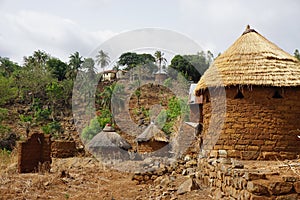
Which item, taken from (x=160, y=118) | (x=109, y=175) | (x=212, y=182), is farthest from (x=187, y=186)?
(x=160, y=118)

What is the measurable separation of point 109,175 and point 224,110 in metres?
5.65

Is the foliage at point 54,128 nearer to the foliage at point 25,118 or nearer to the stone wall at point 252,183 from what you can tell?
the foliage at point 25,118

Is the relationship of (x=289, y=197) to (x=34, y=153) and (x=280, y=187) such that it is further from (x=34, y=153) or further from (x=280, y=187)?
(x=34, y=153)

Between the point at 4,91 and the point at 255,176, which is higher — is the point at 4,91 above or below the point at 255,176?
above

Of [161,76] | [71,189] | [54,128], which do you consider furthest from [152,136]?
[161,76]

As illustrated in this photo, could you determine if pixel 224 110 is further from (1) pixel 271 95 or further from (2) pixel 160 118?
(2) pixel 160 118

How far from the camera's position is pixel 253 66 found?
8.81 metres

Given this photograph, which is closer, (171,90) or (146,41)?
(146,41)

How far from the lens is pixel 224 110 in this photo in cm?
858

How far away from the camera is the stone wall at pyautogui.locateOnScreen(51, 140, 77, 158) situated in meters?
18.7

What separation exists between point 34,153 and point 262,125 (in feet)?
24.7

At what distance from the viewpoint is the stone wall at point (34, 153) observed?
1134cm

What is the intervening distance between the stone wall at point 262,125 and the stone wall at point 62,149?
12.4 meters

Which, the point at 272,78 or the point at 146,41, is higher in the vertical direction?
Answer: the point at 146,41
